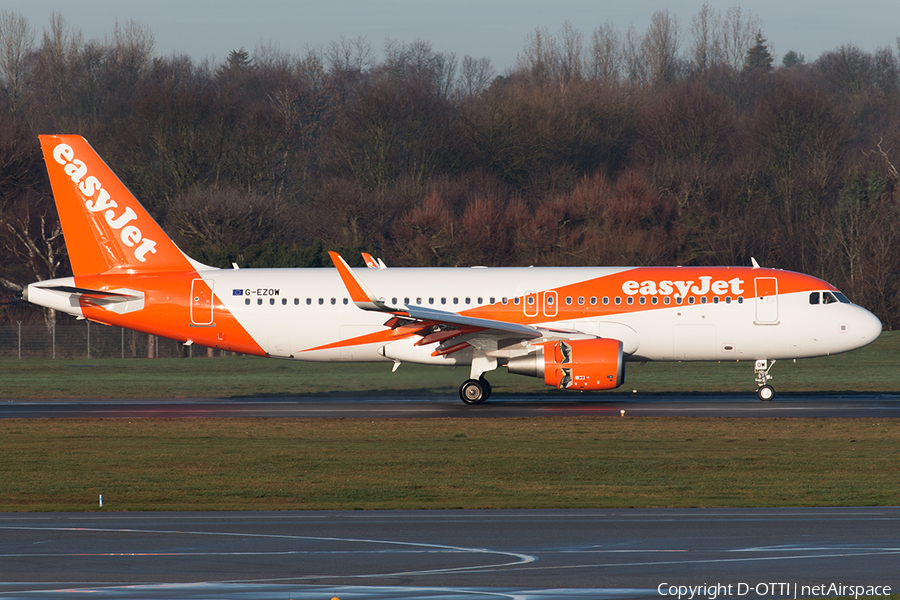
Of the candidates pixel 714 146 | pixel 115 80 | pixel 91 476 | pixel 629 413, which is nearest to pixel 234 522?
pixel 91 476

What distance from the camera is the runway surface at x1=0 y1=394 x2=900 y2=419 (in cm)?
2792

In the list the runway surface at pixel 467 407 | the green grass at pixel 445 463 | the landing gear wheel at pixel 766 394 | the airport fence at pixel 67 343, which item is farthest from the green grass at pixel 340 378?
the green grass at pixel 445 463

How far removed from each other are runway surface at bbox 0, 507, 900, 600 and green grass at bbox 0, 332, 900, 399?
18.2 m

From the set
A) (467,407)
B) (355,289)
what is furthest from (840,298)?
(355,289)

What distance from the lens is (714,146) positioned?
7731 cm

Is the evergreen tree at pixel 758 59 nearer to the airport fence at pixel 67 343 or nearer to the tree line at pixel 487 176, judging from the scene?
the tree line at pixel 487 176

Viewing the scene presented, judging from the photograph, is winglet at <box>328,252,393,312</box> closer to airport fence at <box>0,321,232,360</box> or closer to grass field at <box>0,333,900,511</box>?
grass field at <box>0,333,900,511</box>

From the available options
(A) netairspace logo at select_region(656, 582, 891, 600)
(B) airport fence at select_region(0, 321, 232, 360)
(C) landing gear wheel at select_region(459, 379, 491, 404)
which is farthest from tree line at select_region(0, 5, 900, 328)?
(A) netairspace logo at select_region(656, 582, 891, 600)

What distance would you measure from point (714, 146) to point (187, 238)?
1478 inches

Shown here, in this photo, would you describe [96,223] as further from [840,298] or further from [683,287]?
[840,298]

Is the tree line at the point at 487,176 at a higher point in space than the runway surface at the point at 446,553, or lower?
higher

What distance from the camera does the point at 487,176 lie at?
256 ft

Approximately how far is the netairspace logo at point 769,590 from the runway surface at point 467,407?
17.2 metres

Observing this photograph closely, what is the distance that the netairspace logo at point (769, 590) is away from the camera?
31.8 feet
